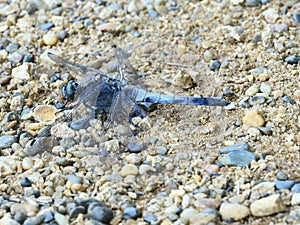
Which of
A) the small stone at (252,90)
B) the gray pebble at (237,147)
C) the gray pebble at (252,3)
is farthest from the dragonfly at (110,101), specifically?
the gray pebble at (252,3)

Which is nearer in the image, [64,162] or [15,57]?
[64,162]

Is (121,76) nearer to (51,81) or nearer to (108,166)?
(51,81)

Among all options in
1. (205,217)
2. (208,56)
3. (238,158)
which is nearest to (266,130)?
(238,158)

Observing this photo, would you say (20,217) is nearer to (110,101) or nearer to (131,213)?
(131,213)

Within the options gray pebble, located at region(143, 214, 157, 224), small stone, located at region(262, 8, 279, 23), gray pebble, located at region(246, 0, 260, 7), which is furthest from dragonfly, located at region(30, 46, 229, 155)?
gray pebble, located at region(246, 0, 260, 7)

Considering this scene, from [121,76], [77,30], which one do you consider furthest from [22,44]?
[121,76]

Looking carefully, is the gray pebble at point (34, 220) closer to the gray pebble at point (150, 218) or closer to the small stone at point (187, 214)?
the gray pebble at point (150, 218)
